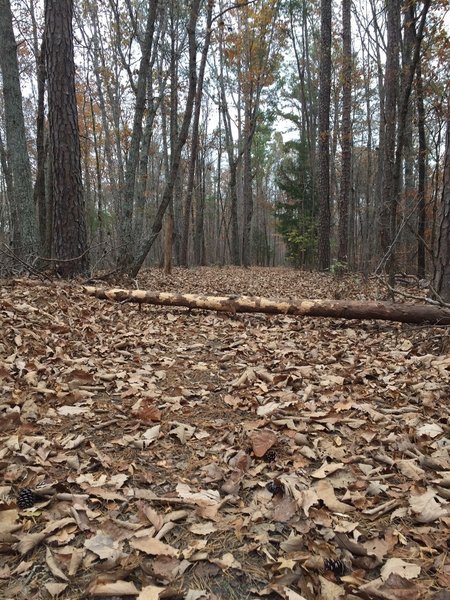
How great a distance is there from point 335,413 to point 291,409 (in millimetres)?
300

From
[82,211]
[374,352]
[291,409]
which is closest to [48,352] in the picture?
[291,409]

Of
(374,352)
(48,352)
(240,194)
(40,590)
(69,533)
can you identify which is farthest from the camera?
(240,194)

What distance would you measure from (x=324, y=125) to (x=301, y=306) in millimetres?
8897

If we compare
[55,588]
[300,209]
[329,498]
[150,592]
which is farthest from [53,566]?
[300,209]

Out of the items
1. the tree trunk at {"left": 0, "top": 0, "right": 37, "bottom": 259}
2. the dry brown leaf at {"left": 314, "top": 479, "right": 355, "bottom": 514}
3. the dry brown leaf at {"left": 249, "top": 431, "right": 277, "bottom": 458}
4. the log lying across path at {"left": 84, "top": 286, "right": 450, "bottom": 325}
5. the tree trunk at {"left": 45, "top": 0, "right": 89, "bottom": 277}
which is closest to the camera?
the dry brown leaf at {"left": 314, "top": 479, "right": 355, "bottom": 514}

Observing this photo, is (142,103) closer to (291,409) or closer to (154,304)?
(154,304)

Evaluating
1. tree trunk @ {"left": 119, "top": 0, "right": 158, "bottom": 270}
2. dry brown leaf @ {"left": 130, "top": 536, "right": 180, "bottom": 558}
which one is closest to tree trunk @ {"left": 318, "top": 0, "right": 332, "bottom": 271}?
tree trunk @ {"left": 119, "top": 0, "right": 158, "bottom": 270}

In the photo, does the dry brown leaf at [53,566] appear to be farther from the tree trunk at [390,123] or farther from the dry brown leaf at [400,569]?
the tree trunk at [390,123]

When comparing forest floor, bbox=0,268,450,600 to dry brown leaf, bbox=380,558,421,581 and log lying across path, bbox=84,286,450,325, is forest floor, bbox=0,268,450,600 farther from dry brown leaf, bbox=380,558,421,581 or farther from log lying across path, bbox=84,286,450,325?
log lying across path, bbox=84,286,450,325

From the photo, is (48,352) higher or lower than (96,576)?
higher

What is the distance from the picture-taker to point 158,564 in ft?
4.99

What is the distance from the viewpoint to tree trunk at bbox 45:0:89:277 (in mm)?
6457

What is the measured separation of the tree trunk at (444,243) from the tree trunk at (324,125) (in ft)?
26.6

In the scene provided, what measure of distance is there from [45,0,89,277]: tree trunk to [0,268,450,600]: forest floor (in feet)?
9.17
